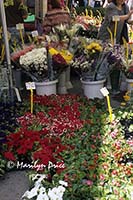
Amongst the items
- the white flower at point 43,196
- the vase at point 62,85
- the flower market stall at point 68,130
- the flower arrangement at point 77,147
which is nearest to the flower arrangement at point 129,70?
the flower market stall at point 68,130

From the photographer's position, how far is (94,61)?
387 cm

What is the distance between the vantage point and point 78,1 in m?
11.0

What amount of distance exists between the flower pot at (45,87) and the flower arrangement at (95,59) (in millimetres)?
310

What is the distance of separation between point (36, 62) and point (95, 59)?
2.12 feet

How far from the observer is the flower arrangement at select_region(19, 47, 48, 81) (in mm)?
3719

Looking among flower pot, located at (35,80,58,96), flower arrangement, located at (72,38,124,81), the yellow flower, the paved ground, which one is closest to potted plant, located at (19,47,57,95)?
flower pot, located at (35,80,58,96)

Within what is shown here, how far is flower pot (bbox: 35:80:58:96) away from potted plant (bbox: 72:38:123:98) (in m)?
0.31

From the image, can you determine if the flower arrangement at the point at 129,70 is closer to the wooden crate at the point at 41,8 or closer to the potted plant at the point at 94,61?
the potted plant at the point at 94,61

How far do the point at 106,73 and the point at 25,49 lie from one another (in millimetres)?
942

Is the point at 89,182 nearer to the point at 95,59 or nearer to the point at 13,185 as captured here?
the point at 13,185

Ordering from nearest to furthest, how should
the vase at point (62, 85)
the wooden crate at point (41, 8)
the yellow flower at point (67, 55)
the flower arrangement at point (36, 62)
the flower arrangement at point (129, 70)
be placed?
the flower arrangement at point (36, 62) → the yellow flower at point (67, 55) → the flower arrangement at point (129, 70) → the vase at point (62, 85) → the wooden crate at point (41, 8)

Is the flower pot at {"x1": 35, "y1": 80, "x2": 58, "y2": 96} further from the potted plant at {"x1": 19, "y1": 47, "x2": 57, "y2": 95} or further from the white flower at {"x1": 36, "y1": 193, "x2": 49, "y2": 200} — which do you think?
the white flower at {"x1": 36, "y1": 193, "x2": 49, "y2": 200}

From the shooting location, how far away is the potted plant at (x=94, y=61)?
385 cm

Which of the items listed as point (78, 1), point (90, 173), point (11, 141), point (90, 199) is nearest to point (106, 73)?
point (11, 141)
